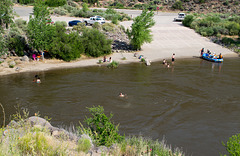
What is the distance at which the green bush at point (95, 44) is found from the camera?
34431mm

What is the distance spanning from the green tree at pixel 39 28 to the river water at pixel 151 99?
440 cm

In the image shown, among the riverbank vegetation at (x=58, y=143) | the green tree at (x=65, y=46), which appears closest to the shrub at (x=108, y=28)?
the green tree at (x=65, y=46)

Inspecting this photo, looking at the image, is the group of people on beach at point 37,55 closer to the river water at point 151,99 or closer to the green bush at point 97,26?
the river water at point 151,99

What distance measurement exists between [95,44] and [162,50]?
10791 millimetres

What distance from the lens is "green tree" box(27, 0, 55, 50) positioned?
1169 inches

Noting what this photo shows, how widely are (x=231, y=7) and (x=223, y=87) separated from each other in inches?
2273

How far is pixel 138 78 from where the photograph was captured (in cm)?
2664

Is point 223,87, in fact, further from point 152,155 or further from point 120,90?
point 152,155

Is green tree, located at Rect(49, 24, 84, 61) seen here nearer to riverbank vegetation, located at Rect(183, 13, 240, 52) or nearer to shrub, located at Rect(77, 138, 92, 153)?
shrub, located at Rect(77, 138, 92, 153)

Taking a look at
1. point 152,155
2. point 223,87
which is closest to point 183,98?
point 223,87

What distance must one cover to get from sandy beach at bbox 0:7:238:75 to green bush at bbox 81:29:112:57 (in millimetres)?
1049

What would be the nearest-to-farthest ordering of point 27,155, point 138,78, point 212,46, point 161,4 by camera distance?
point 27,155, point 138,78, point 212,46, point 161,4

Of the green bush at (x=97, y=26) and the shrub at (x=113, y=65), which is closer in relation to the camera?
the shrub at (x=113, y=65)

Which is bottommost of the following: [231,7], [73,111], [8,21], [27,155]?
[73,111]
